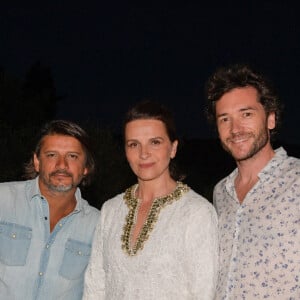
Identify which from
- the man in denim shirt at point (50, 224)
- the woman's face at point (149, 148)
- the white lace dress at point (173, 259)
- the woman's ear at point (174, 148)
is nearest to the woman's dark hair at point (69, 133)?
the man in denim shirt at point (50, 224)

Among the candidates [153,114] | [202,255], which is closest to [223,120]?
[153,114]

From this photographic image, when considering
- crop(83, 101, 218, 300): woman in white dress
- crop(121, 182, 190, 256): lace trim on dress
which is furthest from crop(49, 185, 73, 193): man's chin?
crop(121, 182, 190, 256): lace trim on dress

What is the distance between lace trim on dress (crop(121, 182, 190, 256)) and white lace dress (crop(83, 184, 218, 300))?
2 centimetres

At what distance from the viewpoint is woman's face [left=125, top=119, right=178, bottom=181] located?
369 centimetres

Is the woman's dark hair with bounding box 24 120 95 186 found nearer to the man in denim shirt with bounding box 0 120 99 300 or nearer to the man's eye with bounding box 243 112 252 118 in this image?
the man in denim shirt with bounding box 0 120 99 300

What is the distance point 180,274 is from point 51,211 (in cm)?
140

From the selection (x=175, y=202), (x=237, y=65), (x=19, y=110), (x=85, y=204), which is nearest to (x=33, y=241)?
(x=85, y=204)

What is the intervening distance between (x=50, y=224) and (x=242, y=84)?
6.19 feet

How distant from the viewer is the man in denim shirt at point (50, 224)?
409cm

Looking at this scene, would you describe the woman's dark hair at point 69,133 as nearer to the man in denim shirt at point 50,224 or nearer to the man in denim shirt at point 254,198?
the man in denim shirt at point 50,224

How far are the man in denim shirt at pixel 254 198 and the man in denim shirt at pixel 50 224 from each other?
1.15 m

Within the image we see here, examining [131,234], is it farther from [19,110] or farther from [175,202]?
[19,110]

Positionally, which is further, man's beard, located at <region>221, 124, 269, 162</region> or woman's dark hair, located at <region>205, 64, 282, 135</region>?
woman's dark hair, located at <region>205, 64, 282, 135</region>

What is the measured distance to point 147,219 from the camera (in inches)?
144
